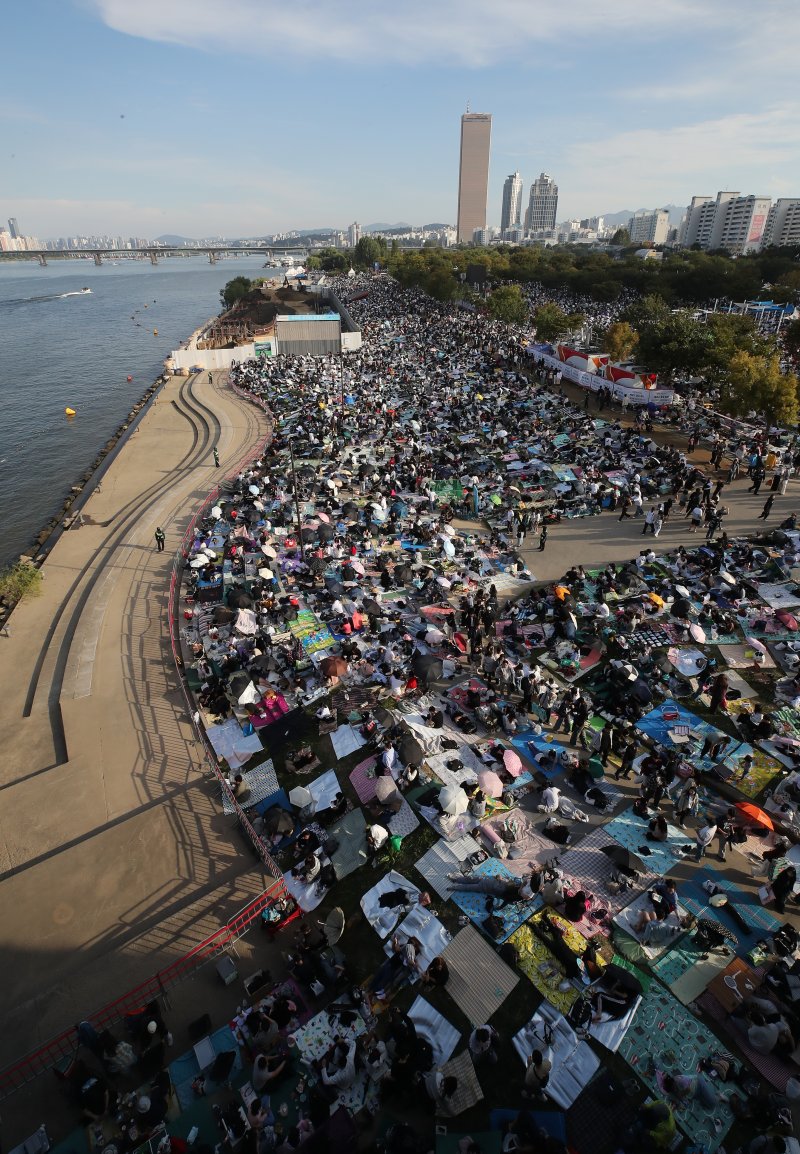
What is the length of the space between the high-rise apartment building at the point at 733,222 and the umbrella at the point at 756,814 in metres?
154

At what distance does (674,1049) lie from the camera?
7168 millimetres

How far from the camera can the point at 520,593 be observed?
17.2 m

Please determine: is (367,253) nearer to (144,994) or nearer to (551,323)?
(551,323)

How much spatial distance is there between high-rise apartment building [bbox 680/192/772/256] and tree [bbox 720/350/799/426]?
5153 inches

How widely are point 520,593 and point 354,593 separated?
4.96m

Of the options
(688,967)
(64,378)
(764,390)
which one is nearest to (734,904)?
(688,967)

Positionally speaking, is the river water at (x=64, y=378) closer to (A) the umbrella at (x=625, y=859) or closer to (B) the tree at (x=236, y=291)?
(B) the tree at (x=236, y=291)

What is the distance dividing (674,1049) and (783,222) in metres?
179

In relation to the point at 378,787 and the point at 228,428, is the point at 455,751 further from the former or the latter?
the point at 228,428

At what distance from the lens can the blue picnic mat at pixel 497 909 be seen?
8578 millimetres

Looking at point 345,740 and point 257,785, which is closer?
point 257,785

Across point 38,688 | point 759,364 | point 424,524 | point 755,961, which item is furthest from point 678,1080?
point 759,364

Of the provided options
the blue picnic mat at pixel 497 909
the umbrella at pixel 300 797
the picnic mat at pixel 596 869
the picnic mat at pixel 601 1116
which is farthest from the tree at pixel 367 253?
the picnic mat at pixel 601 1116

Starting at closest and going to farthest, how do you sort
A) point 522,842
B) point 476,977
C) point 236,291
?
point 476,977, point 522,842, point 236,291
